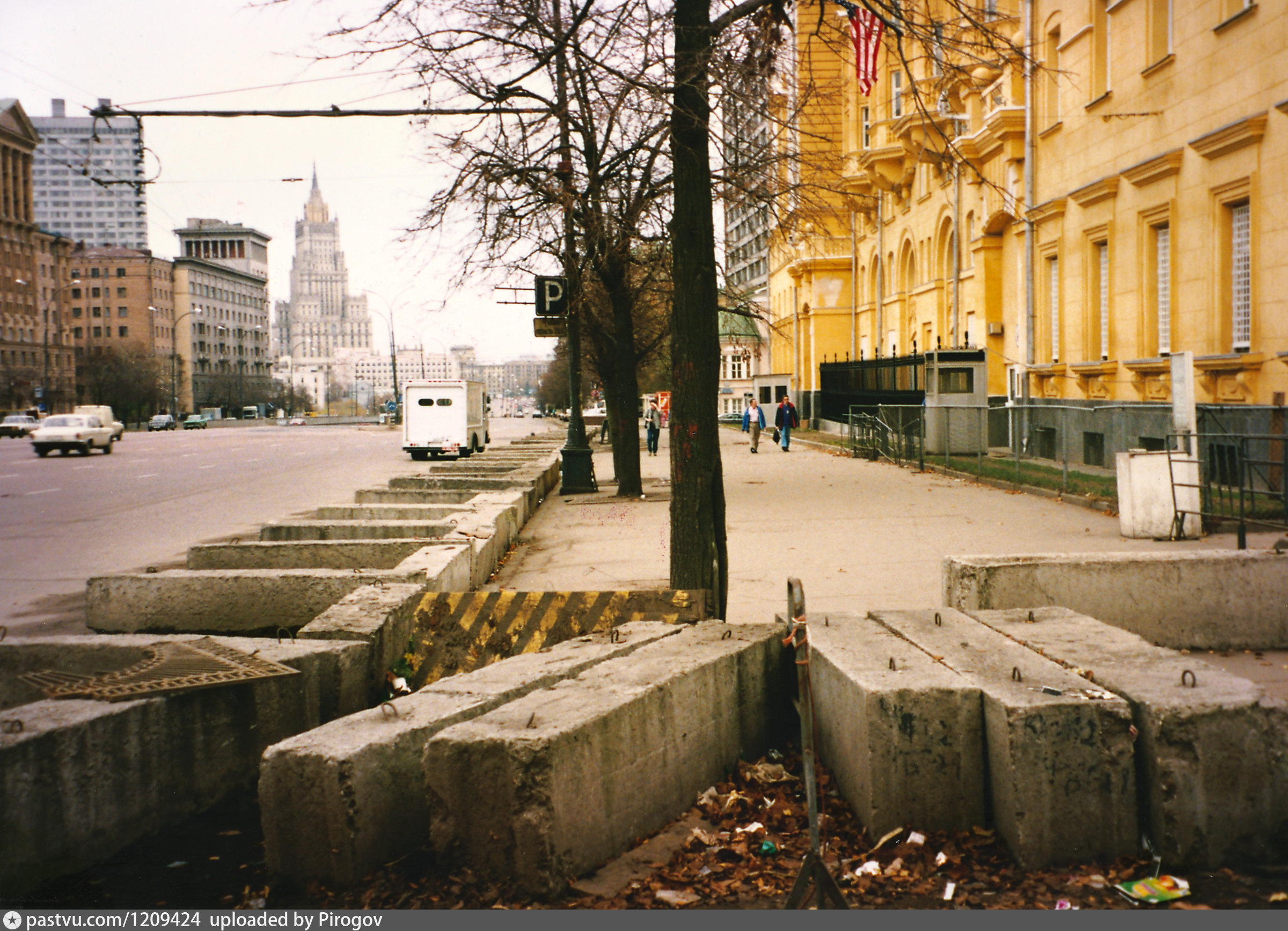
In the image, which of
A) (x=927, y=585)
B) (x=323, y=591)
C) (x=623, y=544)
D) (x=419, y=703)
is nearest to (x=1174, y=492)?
(x=927, y=585)

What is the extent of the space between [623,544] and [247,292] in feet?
428

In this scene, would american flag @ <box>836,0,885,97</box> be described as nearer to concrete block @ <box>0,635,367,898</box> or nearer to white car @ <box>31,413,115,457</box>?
concrete block @ <box>0,635,367,898</box>

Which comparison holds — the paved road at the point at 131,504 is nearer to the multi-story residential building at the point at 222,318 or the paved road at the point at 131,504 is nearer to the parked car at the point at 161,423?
the parked car at the point at 161,423

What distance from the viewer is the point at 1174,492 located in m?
12.5

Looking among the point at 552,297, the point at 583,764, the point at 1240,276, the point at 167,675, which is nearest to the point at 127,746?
the point at 167,675

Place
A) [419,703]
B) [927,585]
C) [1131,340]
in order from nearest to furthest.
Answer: [419,703] → [927,585] → [1131,340]

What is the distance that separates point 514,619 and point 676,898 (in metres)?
3.02

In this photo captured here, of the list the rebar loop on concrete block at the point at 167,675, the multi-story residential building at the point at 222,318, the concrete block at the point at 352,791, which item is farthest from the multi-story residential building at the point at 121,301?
the concrete block at the point at 352,791

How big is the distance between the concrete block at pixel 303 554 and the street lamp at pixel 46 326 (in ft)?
103

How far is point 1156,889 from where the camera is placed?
388 centimetres

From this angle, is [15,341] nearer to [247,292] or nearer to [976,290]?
[976,290]

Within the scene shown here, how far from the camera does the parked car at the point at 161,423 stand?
270ft

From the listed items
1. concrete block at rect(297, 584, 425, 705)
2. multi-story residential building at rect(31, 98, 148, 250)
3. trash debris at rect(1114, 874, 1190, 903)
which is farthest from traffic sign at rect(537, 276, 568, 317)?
trash debris at rect(1114, 874, 1190, 903)

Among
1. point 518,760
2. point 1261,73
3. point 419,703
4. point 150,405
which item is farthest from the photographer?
point 150,405
